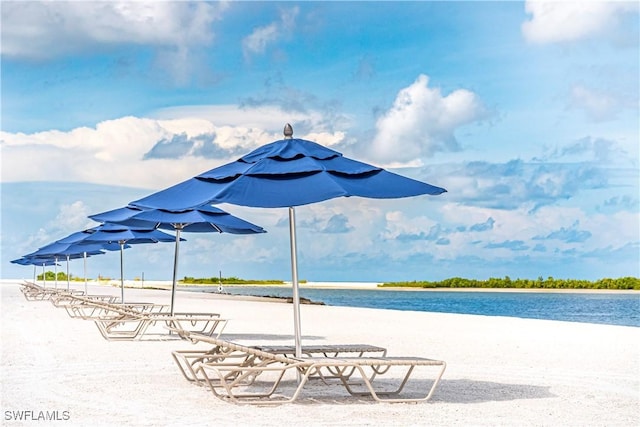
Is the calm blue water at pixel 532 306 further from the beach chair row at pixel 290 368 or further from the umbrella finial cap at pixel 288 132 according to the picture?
the umbrella finial cap at pixel 288 132

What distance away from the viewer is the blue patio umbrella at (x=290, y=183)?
6.57m

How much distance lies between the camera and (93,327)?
14.0 metres

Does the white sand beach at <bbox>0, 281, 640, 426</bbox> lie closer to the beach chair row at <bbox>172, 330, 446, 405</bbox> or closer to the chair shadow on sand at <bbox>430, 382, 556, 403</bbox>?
the chair shadow on sand at <bbox>430, 382, 556, 403</bbox>

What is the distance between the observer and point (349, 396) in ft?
23.4

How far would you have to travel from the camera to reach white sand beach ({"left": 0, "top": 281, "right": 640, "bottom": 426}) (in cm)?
613

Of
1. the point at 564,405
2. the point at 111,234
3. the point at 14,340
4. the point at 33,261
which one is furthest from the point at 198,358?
the point at 33,261

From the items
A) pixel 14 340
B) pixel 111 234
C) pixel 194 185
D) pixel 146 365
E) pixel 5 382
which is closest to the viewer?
pixel 194 185

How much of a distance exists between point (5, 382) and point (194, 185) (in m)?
2.37

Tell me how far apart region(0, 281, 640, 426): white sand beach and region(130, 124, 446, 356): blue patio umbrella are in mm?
1054

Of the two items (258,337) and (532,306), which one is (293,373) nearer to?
(258,337)

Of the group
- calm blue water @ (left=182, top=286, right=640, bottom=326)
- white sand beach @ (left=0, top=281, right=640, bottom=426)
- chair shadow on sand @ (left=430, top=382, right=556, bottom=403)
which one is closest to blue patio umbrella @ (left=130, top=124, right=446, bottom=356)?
white sand beach @ (left=0, top=281, right=640, bottom=426)

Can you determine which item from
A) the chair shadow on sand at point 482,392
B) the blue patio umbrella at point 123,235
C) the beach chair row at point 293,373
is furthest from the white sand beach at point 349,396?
the blue patio umbrella at point 123,235

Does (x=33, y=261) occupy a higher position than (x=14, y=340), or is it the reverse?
(x=33, y=261)

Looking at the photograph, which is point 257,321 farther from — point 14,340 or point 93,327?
point 14,340
